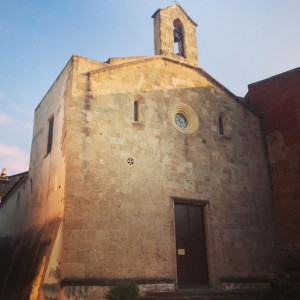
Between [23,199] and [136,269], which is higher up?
[23,199]

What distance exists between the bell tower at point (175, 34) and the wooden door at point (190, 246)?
20.1 ft

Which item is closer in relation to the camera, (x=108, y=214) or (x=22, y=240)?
(x=108, y=214)

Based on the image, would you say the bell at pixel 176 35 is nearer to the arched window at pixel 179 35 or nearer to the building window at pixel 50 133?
the arched window at pixel 179 35

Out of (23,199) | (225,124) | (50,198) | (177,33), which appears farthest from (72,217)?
(177,33)

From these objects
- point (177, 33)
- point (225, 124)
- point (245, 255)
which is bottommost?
point (245, 255)

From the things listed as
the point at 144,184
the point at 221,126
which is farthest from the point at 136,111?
the point at 221,126

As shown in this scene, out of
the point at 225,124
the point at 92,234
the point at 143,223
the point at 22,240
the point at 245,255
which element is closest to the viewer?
the point at 92,234

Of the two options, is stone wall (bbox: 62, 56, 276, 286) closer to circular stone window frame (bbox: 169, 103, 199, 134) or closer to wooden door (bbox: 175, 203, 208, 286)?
circular stone window frame (bbox: 169, 103, 199, 134)

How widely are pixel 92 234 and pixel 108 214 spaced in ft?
2.55

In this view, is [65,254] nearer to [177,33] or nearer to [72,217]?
[72,217]

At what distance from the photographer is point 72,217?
9.52 meters

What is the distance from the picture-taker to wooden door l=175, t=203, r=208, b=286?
11.3 m

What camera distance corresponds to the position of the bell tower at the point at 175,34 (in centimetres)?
1366

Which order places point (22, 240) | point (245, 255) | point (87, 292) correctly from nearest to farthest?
1. point (87, 292)
2. point (245, 255)
3. point (22, 240)
